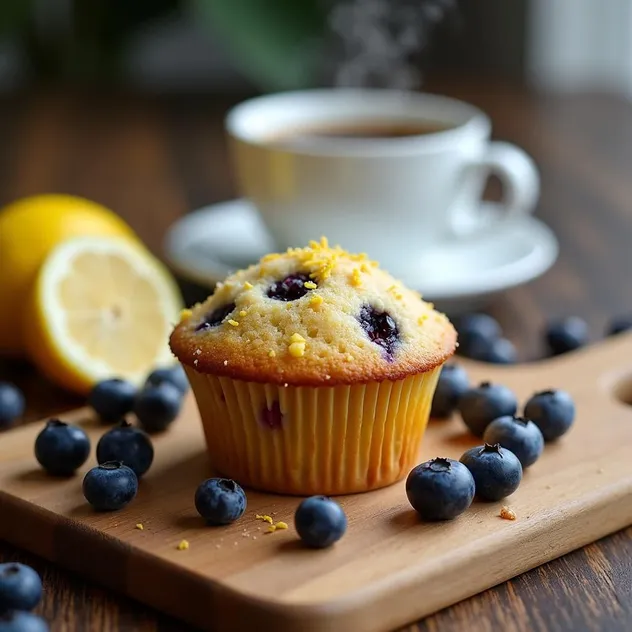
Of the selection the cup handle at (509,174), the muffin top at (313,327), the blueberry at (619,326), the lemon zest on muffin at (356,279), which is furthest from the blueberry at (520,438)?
the cup handle at (509,174)

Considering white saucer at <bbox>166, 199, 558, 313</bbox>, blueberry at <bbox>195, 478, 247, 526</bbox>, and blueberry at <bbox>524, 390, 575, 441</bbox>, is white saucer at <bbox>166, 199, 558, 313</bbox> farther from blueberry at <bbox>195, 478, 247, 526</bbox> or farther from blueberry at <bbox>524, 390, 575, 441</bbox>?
blueberry at <bbox>195, 478, 247, 526</bbox>

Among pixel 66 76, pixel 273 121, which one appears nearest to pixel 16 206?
pixel 273 121

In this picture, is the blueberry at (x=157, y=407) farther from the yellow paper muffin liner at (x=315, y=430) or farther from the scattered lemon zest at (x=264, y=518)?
the scattered lemon zest at (x=264, y=518)

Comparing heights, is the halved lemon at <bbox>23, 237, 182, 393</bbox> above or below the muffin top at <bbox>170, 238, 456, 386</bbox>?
below

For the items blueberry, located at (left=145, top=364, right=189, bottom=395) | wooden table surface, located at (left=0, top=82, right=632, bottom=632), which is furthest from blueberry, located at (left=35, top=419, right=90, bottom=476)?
blueberry, located at (left=145, top=364, right=189, bottom=395)

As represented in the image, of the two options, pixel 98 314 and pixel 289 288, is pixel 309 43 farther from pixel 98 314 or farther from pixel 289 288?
pixel 289 288

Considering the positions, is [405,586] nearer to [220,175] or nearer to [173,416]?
[173,416]
